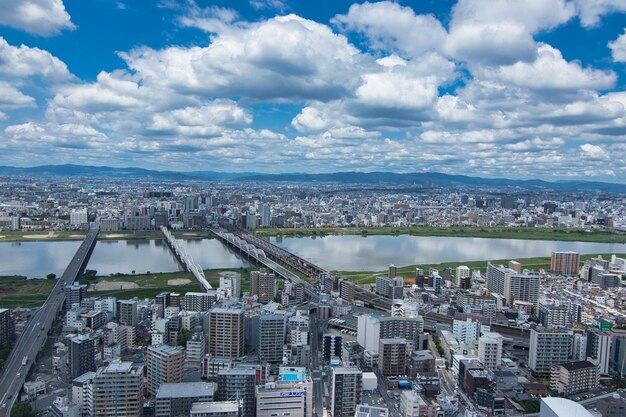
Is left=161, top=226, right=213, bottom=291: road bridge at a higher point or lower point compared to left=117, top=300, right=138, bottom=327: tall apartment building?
lower

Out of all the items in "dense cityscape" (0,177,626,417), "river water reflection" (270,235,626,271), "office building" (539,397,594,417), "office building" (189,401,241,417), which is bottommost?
"river water reflection" (270,235,626,271)

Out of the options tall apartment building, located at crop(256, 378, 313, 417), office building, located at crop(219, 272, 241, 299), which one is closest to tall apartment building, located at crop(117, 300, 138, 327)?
office building, located at crop(219, 272, 241, 299)

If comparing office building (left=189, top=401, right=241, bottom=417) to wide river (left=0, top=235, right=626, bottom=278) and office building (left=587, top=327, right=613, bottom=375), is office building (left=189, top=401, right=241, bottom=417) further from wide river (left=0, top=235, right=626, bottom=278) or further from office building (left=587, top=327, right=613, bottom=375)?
wide river (left=0, top=235, right=626, bottom=278)

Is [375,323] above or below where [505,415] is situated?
above

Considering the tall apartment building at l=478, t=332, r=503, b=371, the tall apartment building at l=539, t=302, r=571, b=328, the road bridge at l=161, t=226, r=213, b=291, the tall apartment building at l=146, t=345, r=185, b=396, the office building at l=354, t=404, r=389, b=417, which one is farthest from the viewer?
the road bridge at l=161, t=226, r=213, b=291

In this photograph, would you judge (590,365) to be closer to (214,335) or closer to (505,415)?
(505,415)

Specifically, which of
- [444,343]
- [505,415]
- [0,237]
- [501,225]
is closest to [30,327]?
[444,343]

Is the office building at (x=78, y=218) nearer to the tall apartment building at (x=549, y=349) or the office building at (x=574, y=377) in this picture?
the tall apartment building at (x=549, y=349)
